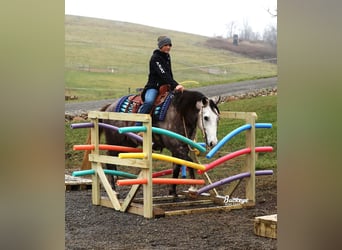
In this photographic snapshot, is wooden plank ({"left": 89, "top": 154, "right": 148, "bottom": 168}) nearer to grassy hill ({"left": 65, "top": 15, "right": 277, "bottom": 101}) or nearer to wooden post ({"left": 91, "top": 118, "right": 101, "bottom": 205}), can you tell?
wooden post ({"left": 91, "top": 118, "right": 101, "bottom": 205})

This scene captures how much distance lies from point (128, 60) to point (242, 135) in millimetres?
1368

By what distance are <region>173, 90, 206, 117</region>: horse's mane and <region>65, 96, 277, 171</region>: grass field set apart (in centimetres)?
104

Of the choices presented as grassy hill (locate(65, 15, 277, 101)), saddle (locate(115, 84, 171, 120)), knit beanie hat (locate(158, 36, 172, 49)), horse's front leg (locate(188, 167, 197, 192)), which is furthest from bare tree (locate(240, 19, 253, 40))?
horse's front leg (locate(188, 167, 197, 192))

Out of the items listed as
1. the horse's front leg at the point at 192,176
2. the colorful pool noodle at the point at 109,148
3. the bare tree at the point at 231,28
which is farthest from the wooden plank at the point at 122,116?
the bare tree at the point at 231,28

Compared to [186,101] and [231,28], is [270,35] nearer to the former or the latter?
[231,28]

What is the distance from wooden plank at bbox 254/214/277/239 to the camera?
3.57m

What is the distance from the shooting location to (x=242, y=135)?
620cm

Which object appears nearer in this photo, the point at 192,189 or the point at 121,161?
the point at 121,161

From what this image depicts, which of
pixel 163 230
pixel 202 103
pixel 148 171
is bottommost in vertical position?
pixel 163 230

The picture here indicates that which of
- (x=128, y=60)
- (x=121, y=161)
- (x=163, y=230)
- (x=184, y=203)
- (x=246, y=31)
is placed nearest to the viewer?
(x=163, y=230)

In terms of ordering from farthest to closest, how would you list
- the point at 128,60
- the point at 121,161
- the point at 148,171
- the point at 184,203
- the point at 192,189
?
the point at 128,60
the point at 192,189
the point at 184,203
the point at 121,161
the point at 148,171

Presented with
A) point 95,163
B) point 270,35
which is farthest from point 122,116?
point 270,35
